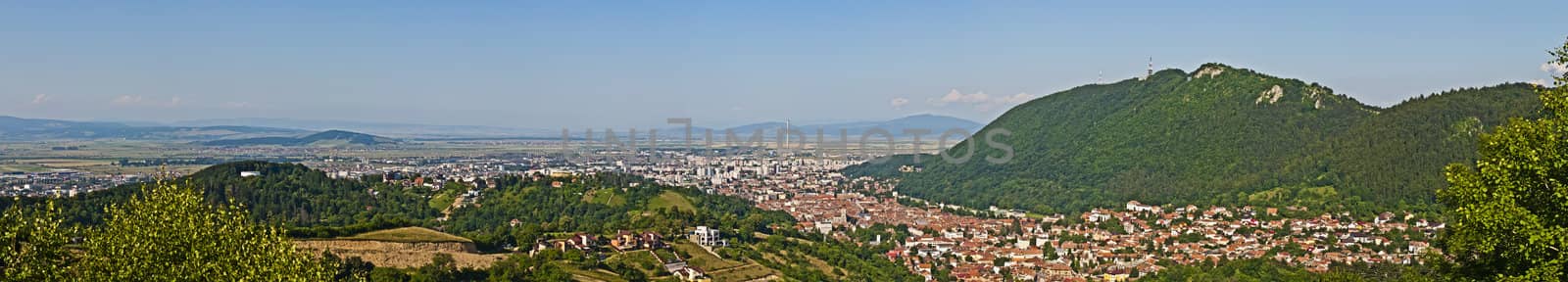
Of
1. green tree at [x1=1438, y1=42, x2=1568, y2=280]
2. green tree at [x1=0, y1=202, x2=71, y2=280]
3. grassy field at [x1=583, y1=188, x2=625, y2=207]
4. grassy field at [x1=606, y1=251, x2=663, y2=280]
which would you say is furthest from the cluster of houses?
green tree at [x1=1438, y1=42, x2=1568, y2=280]

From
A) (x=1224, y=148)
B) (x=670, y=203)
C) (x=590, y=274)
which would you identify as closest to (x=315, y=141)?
(x=670, y=203)

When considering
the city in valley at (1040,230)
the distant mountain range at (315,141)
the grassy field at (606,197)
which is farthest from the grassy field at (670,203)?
the distant mountain range at (315,141)

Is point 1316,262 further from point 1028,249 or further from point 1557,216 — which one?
point 1557,216

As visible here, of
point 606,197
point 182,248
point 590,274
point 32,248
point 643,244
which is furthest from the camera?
point 606,197

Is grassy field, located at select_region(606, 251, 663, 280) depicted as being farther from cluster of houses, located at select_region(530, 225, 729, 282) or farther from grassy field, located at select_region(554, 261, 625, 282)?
grassy field, located at select_region(554, 261, 625, 282)

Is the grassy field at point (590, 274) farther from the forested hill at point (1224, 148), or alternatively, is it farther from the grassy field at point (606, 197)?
the forested hill at point (1224, 148)

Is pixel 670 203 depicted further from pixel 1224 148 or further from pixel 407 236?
pixel 1224 148

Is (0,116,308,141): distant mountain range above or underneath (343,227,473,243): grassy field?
above
